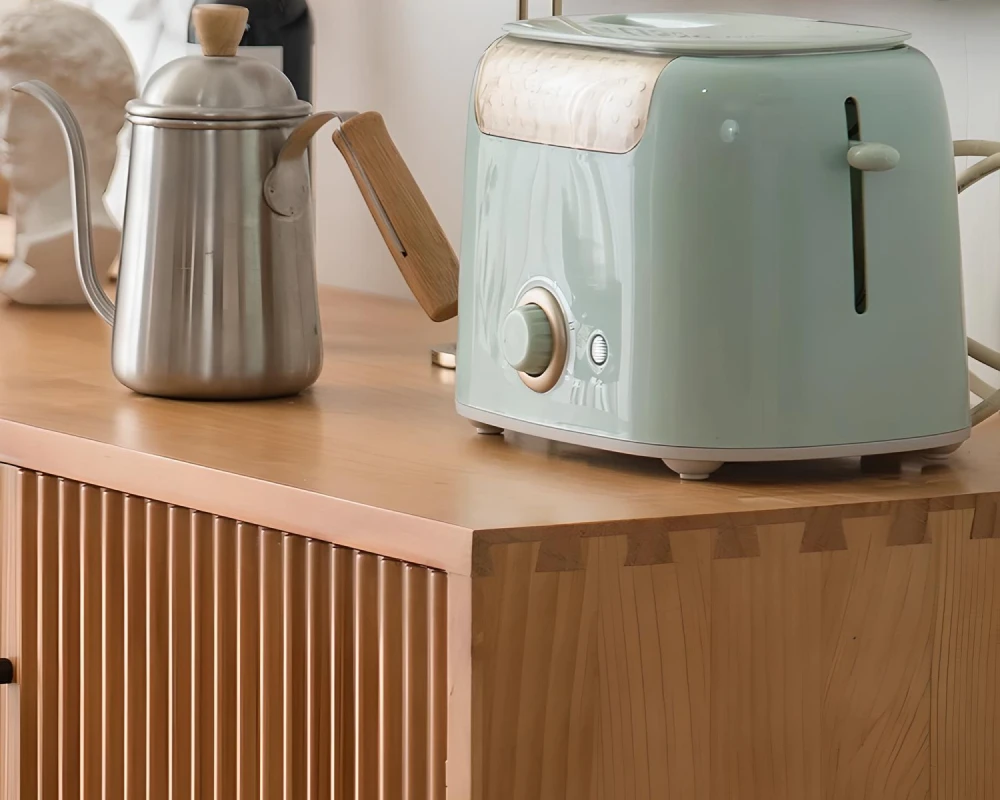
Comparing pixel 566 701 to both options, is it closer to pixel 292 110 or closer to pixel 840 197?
pixel 840 197

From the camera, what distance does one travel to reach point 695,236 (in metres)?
0.81

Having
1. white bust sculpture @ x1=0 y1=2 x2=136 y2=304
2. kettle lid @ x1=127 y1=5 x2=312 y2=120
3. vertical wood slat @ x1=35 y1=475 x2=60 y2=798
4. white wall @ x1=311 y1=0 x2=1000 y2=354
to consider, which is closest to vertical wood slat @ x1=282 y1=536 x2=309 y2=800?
vertical wood slat @ x1=35 y1=475 x2=60 y2=798

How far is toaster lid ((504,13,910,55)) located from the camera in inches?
32.5

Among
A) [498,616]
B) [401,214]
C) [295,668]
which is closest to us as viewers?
[498,616]

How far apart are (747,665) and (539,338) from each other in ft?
0.65

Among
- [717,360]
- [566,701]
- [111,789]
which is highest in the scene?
[717,360]

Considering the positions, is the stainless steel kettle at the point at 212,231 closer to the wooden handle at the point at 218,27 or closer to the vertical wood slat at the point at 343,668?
the wooden handle at the point at 218,27

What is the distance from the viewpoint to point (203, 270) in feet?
3.41

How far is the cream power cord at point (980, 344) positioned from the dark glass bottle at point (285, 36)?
71cm

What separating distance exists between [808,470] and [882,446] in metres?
0.05

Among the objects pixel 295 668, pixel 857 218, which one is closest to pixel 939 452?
pixel 857 218

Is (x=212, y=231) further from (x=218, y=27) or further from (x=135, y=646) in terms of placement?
(x=135, y=646)

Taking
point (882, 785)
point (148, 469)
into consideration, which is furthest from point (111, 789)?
point (882, 785)

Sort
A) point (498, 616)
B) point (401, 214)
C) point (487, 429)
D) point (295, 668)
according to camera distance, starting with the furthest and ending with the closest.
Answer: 1. point (401, 214)
2. point (487, 429)
3. point (295, 668)
4. point (498, 616)
